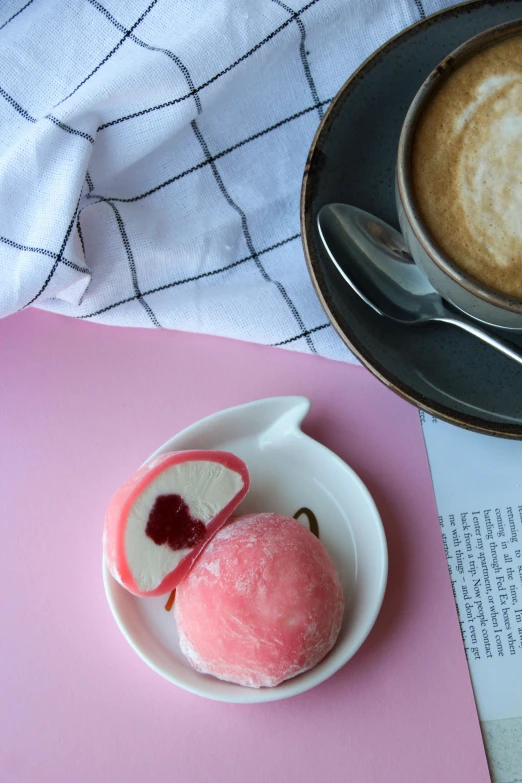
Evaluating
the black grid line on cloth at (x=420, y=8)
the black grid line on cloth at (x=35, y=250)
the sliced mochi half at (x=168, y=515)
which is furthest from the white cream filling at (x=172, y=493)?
the black grid line on cloth at (x=420, y=8)

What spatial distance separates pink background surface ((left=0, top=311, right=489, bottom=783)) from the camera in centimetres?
66

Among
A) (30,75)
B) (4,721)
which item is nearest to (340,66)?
(30,75)

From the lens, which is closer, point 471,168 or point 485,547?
point 471,168

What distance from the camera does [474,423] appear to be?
561 millimetres

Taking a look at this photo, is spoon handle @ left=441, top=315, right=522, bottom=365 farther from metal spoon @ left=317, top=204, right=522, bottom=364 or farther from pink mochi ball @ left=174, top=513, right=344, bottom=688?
pink mochi ball @ left=174, top=513, right=344, bottom=688

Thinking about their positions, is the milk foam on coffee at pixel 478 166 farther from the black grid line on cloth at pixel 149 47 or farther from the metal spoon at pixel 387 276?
the black grid line on cloth at pixel 149 47

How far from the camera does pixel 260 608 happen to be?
1.93 feet

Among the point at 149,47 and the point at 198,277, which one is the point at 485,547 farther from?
the point at 149,47

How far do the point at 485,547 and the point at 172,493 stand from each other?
309mm

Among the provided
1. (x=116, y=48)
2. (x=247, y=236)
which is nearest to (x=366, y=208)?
(x=247, y=236)

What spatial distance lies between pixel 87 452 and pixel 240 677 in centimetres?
26

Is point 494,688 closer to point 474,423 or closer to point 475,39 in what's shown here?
point 474,423

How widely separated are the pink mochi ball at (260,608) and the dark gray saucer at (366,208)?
0.56ft

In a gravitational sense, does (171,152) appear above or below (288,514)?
above
